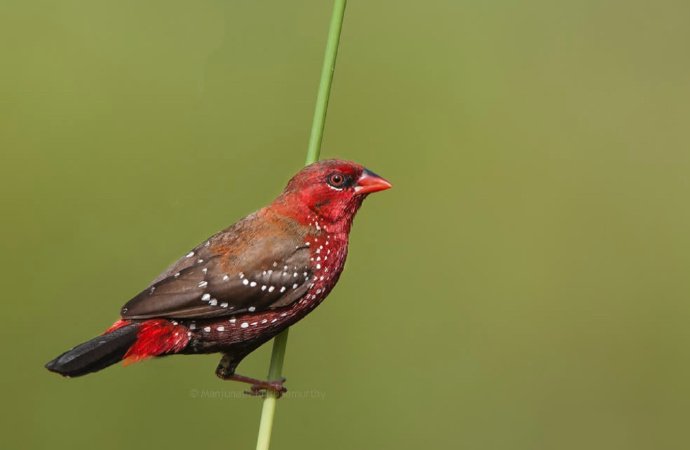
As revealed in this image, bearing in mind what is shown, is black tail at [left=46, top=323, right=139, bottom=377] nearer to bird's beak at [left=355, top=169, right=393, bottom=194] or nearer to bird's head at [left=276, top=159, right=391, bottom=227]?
bird's head at [left=276, top=159, right=391, bottom=227]

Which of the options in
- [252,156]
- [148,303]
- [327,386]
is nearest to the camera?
[148,303]

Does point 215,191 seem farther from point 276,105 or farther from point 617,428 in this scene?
point 617,428

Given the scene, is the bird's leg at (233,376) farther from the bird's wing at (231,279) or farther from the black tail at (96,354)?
the black tail at (96,354)

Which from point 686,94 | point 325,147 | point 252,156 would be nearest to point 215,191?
point 252,156

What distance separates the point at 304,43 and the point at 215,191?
1.60 metres

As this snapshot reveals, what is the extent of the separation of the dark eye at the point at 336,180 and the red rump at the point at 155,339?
0.88 meters

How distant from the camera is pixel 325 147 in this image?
7305 millimetres

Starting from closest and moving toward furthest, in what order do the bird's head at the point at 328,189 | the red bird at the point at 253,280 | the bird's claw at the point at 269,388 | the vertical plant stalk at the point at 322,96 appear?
the vertical plant stalk at the point at 322,96
the bird's claw at the point at 269,388
the red bird at the point at 253,280
the bird's head at the point at 328,189

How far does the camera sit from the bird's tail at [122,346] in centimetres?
393

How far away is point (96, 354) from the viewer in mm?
4027

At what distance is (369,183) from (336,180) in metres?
0.14

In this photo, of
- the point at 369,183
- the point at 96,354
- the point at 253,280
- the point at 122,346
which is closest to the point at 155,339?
the point at 122,346

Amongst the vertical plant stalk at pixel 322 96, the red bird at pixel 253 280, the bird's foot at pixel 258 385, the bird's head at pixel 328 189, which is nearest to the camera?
the vertical plant stalk at pixel 322 96

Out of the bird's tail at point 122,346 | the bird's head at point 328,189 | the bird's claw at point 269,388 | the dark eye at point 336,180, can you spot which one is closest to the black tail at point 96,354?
the bird's tail at point 122,346
